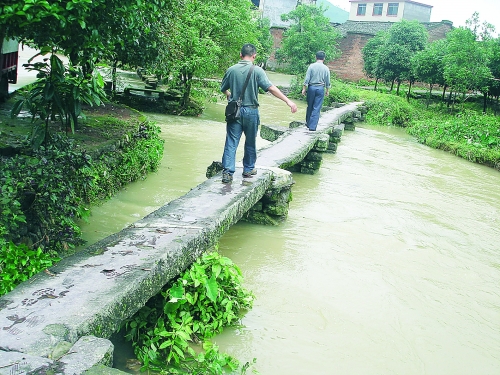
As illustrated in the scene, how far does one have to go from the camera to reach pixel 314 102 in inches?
434

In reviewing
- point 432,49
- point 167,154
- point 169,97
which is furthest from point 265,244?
point 432,49

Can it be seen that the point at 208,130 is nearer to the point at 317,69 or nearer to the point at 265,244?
the point at 317,69

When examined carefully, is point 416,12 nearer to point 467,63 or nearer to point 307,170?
point 467,63

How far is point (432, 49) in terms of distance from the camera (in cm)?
2522

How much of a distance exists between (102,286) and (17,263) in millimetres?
1265

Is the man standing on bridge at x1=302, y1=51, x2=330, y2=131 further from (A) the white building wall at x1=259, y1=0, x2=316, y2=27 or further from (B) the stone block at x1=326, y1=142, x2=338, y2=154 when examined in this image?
(A) the white building wall at x1=259, y1=0, x2=316, y2=27

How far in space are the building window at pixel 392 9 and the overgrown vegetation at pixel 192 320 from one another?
4496cm

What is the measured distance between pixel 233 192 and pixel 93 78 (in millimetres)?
1936

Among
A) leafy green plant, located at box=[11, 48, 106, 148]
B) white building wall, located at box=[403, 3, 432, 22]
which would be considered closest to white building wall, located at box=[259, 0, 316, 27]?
white building wall, located at box=[403, 3, 432, 22]

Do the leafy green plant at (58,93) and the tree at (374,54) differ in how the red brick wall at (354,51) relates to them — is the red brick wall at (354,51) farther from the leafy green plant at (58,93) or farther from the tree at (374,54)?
the leafy green plant at (58,93)

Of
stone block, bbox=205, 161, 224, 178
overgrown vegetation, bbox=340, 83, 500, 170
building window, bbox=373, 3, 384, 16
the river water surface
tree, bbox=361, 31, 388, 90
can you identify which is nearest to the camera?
the river water surface

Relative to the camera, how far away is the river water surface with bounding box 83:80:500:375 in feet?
13.8

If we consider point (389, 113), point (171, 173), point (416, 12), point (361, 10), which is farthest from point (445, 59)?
point (361, 10)

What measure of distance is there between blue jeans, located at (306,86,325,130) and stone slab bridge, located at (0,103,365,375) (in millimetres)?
5164
